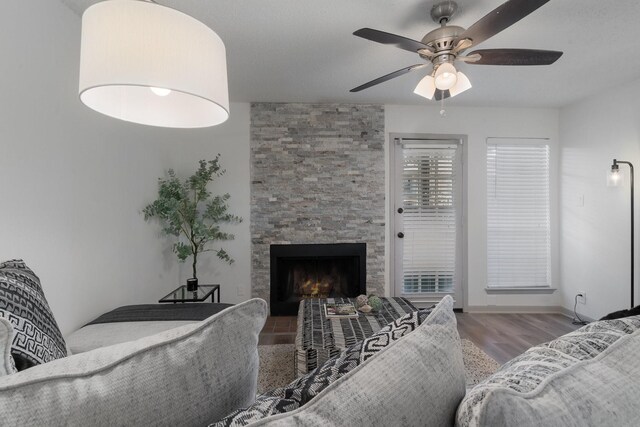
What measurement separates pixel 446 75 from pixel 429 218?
7.19 ft

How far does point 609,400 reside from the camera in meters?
Result: 0.45

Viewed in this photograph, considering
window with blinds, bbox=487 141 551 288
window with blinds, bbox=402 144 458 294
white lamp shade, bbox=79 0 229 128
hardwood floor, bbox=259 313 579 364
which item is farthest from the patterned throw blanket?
window with blinds, bbox=487 141 551 288

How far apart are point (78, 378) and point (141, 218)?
255cm

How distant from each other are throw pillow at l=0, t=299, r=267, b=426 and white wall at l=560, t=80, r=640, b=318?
3.87 m

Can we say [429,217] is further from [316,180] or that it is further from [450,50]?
[450,50]

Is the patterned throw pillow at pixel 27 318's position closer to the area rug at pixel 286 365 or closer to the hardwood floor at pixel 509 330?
the area rug at pixel 286 365

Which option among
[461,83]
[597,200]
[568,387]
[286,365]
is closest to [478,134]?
[597,200]

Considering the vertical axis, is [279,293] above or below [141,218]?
below

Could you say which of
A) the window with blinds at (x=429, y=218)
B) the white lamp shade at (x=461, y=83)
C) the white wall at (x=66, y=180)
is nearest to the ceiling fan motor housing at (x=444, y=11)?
the white lamp shade at (x=461, y=83)

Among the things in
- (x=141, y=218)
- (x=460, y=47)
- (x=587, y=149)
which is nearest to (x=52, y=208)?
(x=141, y=218)

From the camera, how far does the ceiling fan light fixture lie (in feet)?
5.95

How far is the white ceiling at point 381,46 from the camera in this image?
1902 millimetres

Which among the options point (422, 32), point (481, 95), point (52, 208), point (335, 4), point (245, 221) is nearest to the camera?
point (52, 208)

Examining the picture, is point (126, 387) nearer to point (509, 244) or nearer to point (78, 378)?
point (78, 378)
